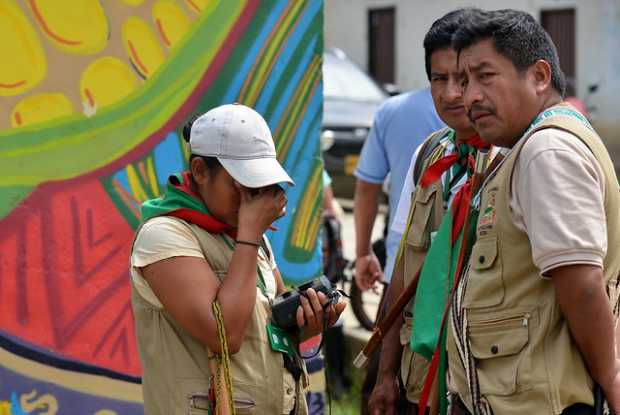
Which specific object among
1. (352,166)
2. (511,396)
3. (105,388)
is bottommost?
(352,166)

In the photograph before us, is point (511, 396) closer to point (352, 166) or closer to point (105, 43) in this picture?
point (105, 43)

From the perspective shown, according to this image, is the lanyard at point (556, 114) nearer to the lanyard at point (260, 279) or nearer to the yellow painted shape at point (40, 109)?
the lanyard at point (260, 279)

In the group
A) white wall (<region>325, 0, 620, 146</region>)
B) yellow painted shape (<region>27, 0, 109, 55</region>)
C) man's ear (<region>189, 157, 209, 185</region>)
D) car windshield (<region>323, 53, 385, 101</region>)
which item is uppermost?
yellow painted shape (<region>27, 0, 109, 55</region>)

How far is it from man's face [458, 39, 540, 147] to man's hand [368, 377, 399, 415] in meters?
1.11

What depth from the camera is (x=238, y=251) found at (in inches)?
112

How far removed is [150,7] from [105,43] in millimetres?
250

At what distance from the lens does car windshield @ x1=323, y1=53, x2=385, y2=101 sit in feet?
44.9

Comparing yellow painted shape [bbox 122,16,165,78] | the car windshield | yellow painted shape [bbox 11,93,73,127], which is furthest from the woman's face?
the car windshield

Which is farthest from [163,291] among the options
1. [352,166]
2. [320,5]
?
[352,166]

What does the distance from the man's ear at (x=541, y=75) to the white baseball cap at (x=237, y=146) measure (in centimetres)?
71

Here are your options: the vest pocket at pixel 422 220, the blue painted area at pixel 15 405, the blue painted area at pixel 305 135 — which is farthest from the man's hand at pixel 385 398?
the blue painted area at pixel 15 405

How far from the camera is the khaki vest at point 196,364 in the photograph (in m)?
2.86

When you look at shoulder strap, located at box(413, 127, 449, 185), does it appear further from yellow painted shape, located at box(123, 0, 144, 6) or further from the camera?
yellow painted shape, located at box(123, 0, 144, 6)

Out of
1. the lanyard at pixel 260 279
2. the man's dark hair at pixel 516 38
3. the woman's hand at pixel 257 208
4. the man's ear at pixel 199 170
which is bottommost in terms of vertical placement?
the lanyard at pixel 260 279
